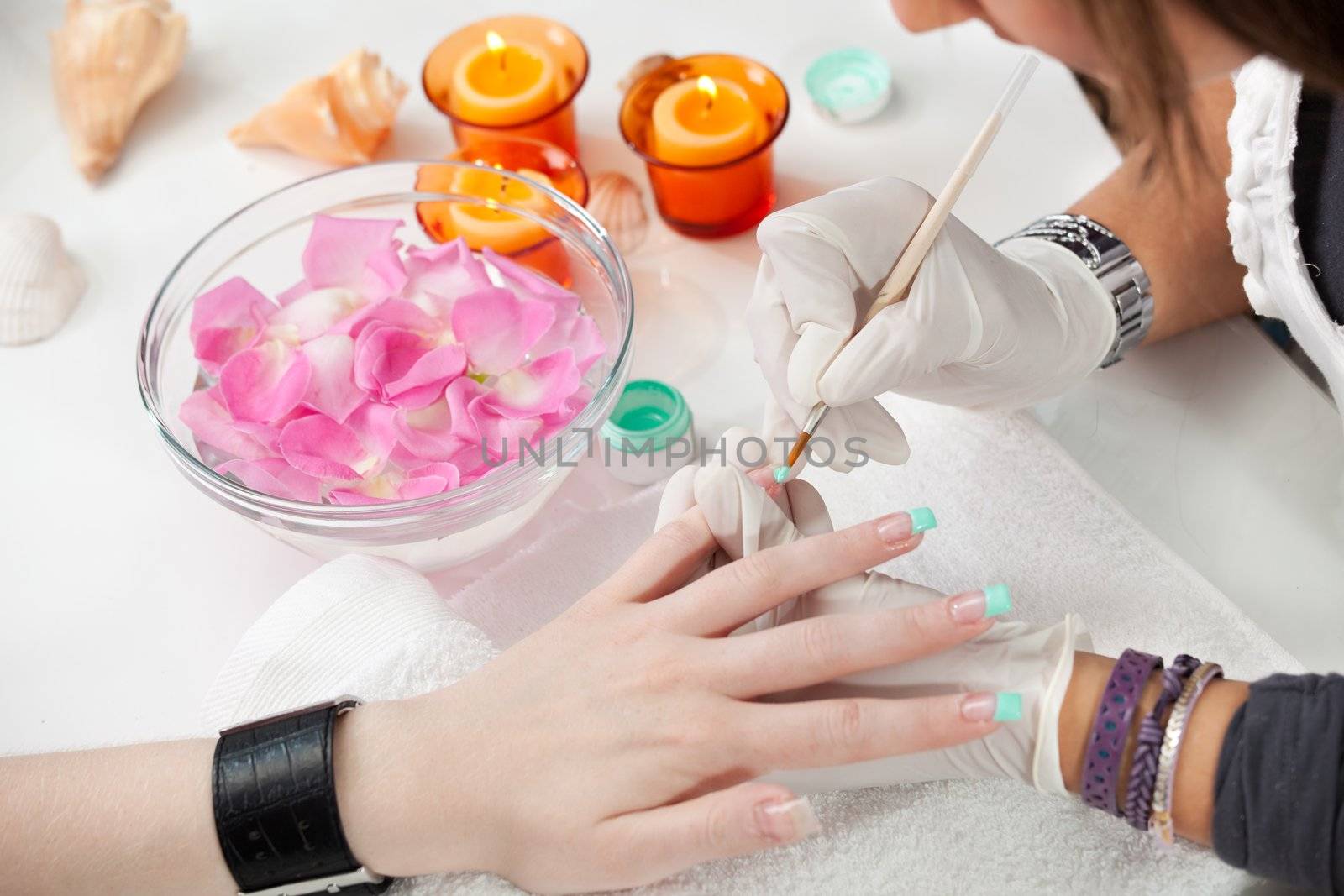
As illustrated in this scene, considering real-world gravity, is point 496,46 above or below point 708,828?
above

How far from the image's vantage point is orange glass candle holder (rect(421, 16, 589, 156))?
109cm

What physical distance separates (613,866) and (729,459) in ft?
0.93


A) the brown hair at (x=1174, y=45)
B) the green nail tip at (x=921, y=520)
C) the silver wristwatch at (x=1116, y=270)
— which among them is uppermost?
the brown hair at (x=1174, y=45)

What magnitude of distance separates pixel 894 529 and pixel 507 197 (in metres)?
0.49

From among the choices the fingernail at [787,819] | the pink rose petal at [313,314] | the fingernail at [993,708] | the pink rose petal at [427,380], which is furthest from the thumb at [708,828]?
the pink rose petal at [313,314]

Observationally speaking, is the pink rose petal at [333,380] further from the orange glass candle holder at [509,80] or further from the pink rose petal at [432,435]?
the orange glass candle holder at [509,80]

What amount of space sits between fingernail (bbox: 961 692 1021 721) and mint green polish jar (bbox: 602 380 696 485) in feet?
1.19

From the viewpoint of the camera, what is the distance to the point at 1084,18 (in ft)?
1.86

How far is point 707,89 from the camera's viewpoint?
1.07 meters

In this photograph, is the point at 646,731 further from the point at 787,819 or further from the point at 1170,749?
the point at 1170,749

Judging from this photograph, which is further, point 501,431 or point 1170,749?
point 501,431

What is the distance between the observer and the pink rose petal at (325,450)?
2.72 feet

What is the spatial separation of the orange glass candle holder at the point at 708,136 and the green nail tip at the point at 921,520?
1.36ft

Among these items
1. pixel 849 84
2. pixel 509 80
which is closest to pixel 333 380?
pixel 509 80
